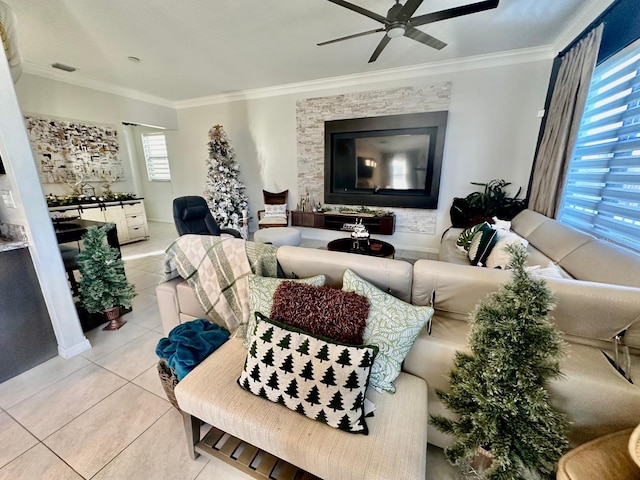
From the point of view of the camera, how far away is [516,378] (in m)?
0.77

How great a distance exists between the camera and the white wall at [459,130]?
3209 millimetres

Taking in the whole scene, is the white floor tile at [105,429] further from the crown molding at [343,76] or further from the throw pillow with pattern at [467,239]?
the crown molding at [343,76]

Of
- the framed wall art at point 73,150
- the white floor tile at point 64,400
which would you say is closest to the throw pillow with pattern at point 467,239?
the white floor tile at point 64,400

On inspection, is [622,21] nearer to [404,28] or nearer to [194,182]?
[404,28]

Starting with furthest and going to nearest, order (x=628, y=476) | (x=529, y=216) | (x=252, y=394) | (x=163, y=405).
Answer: (x=529, y=216), (x=163, y=405), (x=252, y=394), (x=628, y=476)

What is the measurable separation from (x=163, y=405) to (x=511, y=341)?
176 centimetres

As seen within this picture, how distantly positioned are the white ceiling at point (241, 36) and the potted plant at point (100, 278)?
2.10 metres

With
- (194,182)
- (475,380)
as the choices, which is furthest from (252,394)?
(194,182)

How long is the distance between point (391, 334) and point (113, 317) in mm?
2332

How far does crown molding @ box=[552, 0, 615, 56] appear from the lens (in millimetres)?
2102

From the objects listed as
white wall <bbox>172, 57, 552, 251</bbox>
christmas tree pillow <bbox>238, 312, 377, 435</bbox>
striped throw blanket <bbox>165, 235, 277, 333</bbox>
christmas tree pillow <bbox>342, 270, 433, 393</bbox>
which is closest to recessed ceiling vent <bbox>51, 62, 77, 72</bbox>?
white wall <bbox>172, 57, 552, 251</bbox>

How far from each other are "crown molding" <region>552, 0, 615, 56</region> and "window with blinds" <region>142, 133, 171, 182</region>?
672 cm

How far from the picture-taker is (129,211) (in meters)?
4.44

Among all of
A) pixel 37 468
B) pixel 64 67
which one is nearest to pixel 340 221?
pixel 37 468
